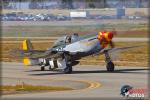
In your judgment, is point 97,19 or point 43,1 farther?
point 43,1

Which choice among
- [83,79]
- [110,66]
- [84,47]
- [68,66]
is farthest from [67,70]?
[83,79]

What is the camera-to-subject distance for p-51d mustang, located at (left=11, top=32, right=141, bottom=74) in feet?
120

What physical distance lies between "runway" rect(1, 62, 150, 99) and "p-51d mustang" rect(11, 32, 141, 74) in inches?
24.9

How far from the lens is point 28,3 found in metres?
138

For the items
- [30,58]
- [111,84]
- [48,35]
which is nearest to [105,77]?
[111,84]

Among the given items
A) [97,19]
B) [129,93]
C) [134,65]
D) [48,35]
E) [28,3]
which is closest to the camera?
[129,93]

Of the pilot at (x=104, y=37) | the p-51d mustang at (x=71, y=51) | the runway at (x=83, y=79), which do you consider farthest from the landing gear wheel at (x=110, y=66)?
the pilot at (x=104, y=37)

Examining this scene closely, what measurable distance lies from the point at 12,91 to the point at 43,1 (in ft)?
374

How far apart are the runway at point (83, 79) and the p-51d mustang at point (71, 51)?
0.63m

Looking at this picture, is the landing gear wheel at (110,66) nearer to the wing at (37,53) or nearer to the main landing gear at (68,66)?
the main landing gear at (68,66)

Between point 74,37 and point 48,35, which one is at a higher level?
point 74,37

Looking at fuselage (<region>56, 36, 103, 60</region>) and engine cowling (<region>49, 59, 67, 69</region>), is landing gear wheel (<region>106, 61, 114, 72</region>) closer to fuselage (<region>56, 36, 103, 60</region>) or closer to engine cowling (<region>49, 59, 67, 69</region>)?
fuselage (<region>56, 36, 103, 60</region>)

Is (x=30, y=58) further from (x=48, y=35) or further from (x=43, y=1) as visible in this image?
(x=43, y=1)

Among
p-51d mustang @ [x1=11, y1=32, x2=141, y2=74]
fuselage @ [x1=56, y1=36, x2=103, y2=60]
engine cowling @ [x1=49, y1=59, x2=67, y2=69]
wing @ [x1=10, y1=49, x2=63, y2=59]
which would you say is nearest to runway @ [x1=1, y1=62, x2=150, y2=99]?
engine cowling @ [x1=49, y1=59, x2=67, y2=69]
